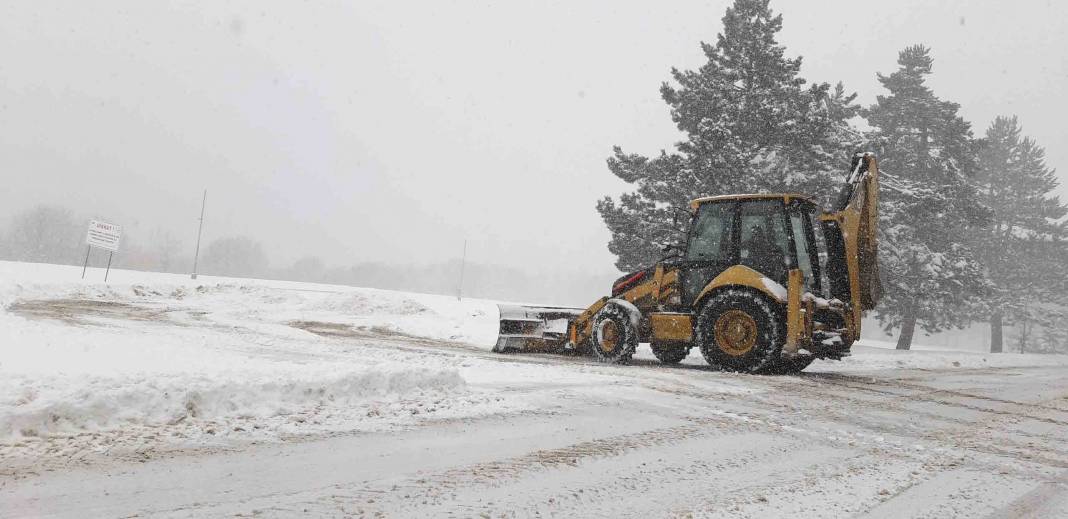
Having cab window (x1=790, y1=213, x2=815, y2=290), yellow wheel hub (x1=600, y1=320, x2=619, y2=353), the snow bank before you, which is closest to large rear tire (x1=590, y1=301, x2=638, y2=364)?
yellow wheel hub (x1=600, y1=320, x2=619, y2=353)

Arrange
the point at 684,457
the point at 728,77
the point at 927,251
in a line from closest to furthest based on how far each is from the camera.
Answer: the point at 684,457, the point at 728,77, the point at 927,251

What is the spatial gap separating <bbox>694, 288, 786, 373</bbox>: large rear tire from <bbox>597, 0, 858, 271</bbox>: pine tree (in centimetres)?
912

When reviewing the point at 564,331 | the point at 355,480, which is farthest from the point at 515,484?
the point at 564,331

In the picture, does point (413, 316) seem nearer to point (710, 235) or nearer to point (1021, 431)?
point (710, 235)

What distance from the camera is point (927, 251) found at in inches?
963

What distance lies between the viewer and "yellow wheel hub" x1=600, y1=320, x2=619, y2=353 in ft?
32.3

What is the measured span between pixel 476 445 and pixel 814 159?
59.7 feet

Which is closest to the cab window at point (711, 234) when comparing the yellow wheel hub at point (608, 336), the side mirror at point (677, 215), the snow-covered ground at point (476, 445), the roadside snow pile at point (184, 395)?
the side mirror at point (677, 215)

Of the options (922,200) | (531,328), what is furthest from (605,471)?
(922,200)

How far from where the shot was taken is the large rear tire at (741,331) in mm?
8258

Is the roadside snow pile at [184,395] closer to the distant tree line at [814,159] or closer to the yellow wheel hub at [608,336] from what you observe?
the yellow wheel hub at [608,336]

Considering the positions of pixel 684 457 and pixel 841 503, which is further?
pixel 684 457

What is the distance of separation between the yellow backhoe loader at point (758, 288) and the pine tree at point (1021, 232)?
37959 millimetres

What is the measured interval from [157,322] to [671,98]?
16268 millimetres
